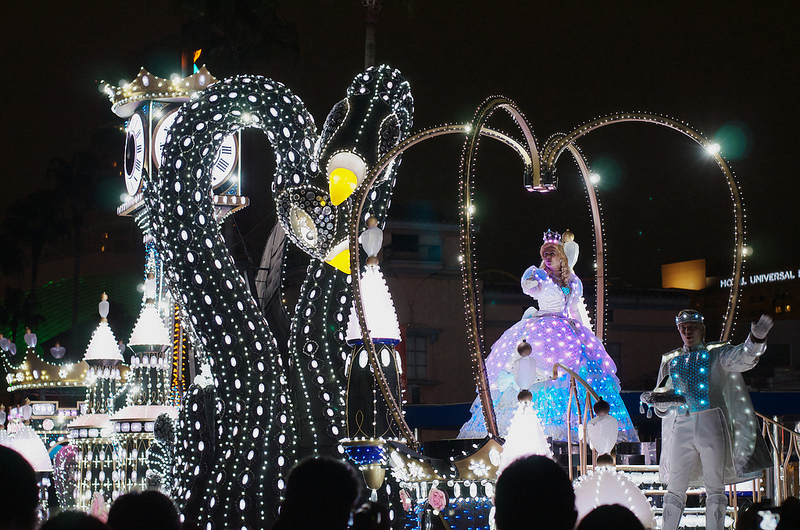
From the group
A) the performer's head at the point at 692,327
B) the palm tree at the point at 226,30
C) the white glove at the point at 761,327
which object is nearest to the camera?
the white glove at the point at 761,327

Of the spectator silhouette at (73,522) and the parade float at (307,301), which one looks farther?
the parade float at (307,301)

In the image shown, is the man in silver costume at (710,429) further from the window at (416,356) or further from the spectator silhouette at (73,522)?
the window at (416,356)

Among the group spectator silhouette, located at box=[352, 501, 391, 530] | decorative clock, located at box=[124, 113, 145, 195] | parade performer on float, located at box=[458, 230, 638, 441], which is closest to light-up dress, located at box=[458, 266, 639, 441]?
parade performer on float, located at box=[458, 230, 638, 441]

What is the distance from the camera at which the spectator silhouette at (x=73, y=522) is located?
154 inches

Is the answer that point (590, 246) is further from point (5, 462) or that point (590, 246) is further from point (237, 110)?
point (5, 462)

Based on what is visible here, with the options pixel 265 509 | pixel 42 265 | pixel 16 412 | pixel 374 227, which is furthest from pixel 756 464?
pixel 42 265

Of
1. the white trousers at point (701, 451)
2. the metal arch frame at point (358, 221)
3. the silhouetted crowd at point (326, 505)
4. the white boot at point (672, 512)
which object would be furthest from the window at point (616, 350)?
the silhouetted crowd at point (326, 505)

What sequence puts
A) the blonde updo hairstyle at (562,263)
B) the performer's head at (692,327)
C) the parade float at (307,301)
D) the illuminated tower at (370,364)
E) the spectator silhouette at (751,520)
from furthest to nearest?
the blonde updo hairstyle at (562,263)
the illuminated tower at (370,364)
the parade float at (307,301)
the performer's head at (692,327)
the spectator silhouette at (751,520)

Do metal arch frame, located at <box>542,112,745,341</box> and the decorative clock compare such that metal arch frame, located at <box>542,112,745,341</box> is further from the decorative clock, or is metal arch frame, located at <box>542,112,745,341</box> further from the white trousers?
the decorative clock

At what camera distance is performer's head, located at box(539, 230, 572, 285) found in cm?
1310

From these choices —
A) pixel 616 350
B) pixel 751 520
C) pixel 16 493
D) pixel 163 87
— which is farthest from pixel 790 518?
pixel 616 350

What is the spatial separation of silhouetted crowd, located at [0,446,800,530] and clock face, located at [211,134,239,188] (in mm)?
12091

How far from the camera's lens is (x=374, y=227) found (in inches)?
425

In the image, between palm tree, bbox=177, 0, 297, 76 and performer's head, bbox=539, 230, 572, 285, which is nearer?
performer's head, bbox=539, 230, 572, 285
